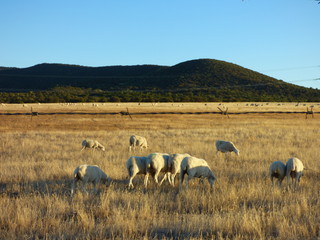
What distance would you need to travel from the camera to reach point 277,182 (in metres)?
9.88

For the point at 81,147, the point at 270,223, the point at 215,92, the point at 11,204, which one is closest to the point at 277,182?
the point at 270,223

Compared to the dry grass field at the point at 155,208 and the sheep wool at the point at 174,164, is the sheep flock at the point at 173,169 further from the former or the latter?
the dry grass field at the point at 155,208

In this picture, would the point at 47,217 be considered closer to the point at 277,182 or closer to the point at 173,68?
the point at 277,182

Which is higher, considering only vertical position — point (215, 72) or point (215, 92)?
point (215, 72)

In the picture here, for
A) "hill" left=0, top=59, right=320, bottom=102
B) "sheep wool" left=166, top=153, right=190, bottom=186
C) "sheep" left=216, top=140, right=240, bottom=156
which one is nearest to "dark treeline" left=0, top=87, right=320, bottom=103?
"hill" left=0, top=59, right=320, bottom=102

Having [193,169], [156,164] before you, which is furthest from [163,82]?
[193,169]

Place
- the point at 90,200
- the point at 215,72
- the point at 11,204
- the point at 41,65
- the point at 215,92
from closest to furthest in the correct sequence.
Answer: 1. the point at 11,204
2. the point at 90,200
3. the point at 215,92
4. the point at 215,72
5. the point at 41,65

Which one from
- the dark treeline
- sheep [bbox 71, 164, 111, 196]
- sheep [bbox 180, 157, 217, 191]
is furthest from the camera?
the dark treeline

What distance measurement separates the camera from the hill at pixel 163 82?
348 feet

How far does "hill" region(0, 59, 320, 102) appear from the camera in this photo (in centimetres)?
10612

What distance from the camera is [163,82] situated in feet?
394

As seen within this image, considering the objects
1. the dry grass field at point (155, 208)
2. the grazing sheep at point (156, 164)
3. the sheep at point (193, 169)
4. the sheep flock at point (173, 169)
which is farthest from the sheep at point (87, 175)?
the sheep at point (193, 169)

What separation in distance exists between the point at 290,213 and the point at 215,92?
10294 centimetres

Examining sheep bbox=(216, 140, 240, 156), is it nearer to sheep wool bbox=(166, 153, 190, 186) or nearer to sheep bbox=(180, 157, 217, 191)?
sheep wool bbox=(166, 153, 190, 186)
